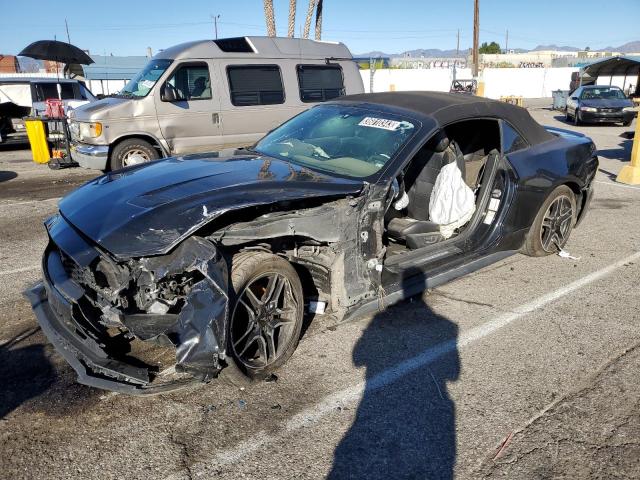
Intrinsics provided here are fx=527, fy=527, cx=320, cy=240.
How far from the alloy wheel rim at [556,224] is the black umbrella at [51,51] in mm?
15049

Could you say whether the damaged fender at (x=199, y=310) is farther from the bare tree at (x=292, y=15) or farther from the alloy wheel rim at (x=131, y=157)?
the bare tree at (x=292, y=15)

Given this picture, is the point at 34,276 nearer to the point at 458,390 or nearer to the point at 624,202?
the point at 458,390

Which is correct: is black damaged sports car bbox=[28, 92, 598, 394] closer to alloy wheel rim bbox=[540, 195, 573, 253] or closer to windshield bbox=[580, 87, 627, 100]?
alloy wheel rim bbox=[540, 195, 573, 253]

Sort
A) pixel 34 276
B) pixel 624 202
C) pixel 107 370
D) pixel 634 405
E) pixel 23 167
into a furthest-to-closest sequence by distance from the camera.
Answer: pixel 23 167 → pixel 624 202 → pixel 34 276 → pixel 634 405 → pixel 107 370

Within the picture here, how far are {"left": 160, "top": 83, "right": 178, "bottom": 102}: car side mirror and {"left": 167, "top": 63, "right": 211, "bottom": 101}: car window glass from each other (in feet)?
0.31

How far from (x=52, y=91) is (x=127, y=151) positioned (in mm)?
7370

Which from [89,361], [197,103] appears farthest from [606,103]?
[89,361]

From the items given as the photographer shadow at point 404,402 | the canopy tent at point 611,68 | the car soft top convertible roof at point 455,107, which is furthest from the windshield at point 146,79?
the canopy tent at point 611,68

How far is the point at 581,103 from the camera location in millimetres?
20109

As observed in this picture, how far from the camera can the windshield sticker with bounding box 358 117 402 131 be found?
13.6 ft

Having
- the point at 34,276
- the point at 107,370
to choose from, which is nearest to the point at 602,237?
the point at 107,370

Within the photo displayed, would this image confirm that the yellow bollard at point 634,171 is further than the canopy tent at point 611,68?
No

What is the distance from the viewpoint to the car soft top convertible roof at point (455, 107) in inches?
166

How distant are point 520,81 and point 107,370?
46.9m
